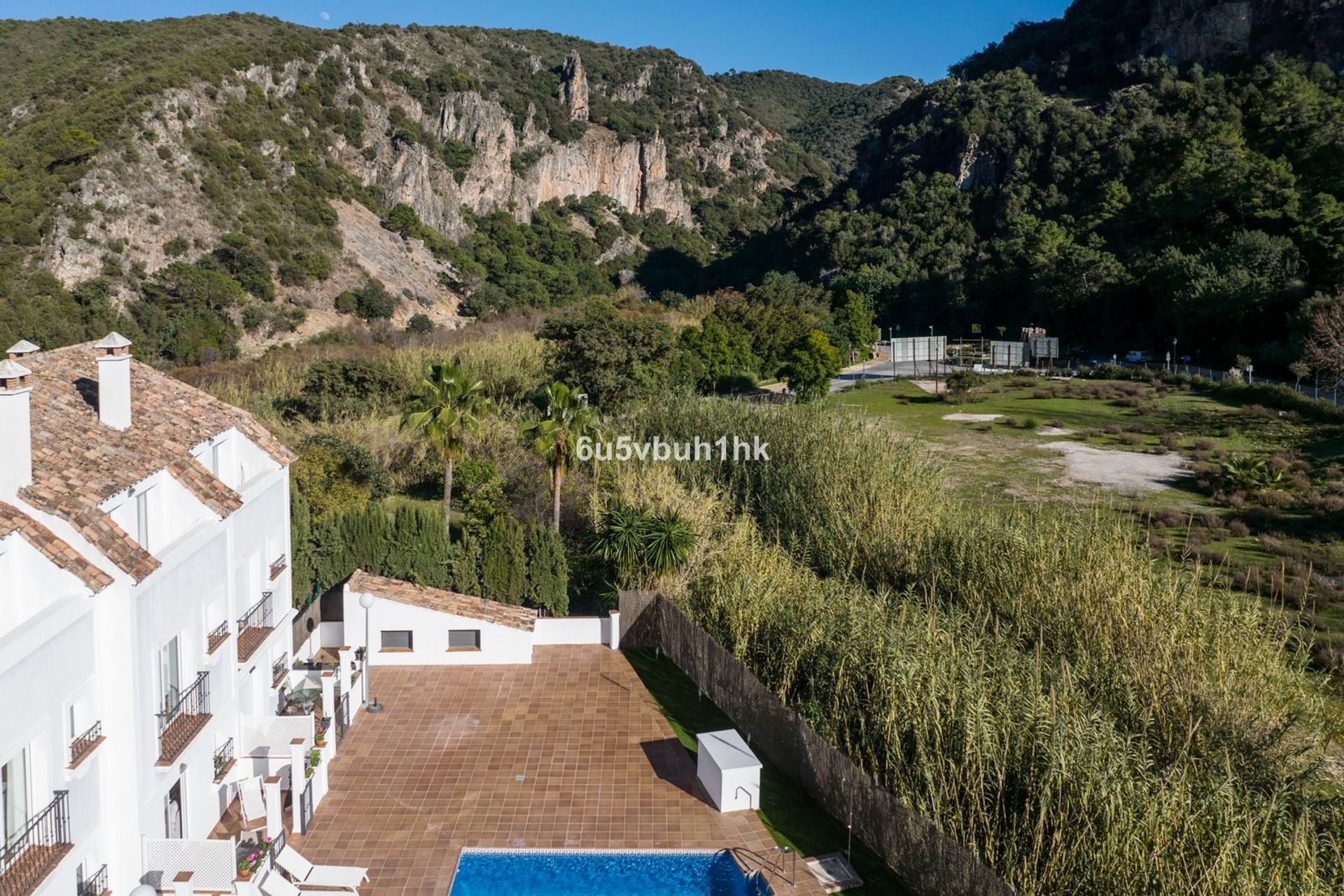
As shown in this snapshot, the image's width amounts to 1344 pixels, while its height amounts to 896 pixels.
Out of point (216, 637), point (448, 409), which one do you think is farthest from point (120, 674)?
point (448, 409)

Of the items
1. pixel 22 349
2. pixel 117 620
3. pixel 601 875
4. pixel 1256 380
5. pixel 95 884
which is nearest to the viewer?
pixel 95 884

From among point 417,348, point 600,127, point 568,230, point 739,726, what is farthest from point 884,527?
point 600,127

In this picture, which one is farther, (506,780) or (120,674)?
(506,780)

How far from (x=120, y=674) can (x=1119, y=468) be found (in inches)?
1380

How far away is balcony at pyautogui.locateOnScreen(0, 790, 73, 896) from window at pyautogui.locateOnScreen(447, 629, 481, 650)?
10.8m

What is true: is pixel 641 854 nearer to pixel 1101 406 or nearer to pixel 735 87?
pixel 1101 406

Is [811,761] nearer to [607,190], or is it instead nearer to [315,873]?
[315,873]

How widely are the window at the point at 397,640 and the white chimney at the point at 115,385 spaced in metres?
8.34

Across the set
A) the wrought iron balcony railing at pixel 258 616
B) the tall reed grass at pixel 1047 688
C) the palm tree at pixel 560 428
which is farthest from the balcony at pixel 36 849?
the palm tree at pixel 560 428

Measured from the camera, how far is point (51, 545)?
32.6ft

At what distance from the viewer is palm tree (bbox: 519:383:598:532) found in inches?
1001

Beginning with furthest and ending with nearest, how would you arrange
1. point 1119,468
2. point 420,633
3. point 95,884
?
point 1119,468, point 420,633, point 95,884

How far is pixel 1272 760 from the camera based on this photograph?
13.2 meters

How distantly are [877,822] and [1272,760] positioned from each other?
17.4 feet
